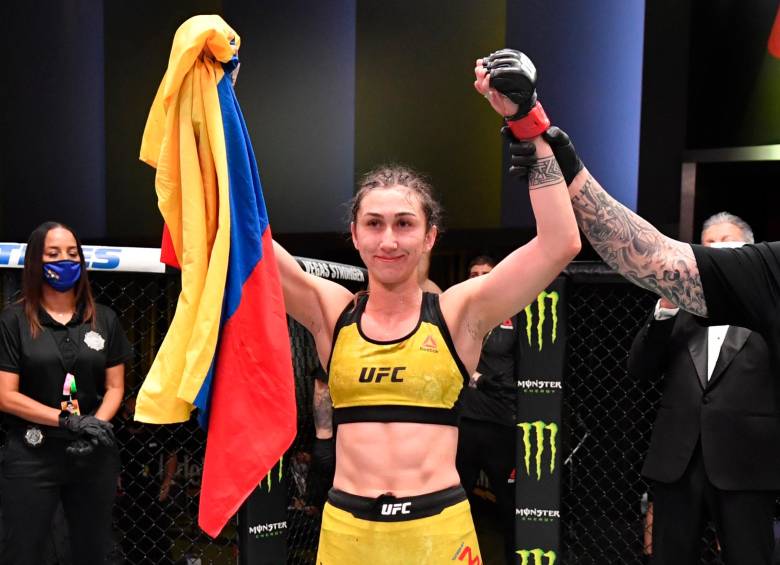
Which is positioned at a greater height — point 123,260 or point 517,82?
point 517,82

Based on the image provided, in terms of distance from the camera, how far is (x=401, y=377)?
1.95m

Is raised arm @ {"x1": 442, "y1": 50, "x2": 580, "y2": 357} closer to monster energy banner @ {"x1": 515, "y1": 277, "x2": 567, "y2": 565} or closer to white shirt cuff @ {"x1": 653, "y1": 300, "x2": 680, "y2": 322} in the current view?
monster energy banner @ {"x1": 515, "y1": 277, "x2": 567, "y2": 565}

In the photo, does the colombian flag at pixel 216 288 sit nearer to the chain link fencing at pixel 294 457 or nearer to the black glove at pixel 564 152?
the black glove at pixel 564 152

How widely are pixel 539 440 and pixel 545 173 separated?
1.41 meters

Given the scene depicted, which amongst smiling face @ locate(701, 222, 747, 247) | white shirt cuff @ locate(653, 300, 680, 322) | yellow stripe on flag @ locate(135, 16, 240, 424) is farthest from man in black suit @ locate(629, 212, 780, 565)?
yellow stripe on flag @ locate(135, 16, 240, 424)

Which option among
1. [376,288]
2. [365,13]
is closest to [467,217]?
[365,13]

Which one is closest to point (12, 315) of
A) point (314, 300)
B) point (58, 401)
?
point (58, 401)

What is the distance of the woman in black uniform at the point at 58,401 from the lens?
9.50ft

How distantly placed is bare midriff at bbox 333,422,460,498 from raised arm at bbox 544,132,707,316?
0.58m

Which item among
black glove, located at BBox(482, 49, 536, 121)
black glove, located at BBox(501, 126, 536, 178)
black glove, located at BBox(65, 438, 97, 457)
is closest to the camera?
black glove, located at BBox(482, 49, 536, 121)

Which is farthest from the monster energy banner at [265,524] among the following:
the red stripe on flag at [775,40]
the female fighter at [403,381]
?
the red stripe on flag at [775,40]

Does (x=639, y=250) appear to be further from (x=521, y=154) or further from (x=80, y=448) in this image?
(x=80, y=448)

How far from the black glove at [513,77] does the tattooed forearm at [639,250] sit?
0.28 metres

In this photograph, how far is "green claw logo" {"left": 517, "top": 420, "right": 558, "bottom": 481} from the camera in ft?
9.50
